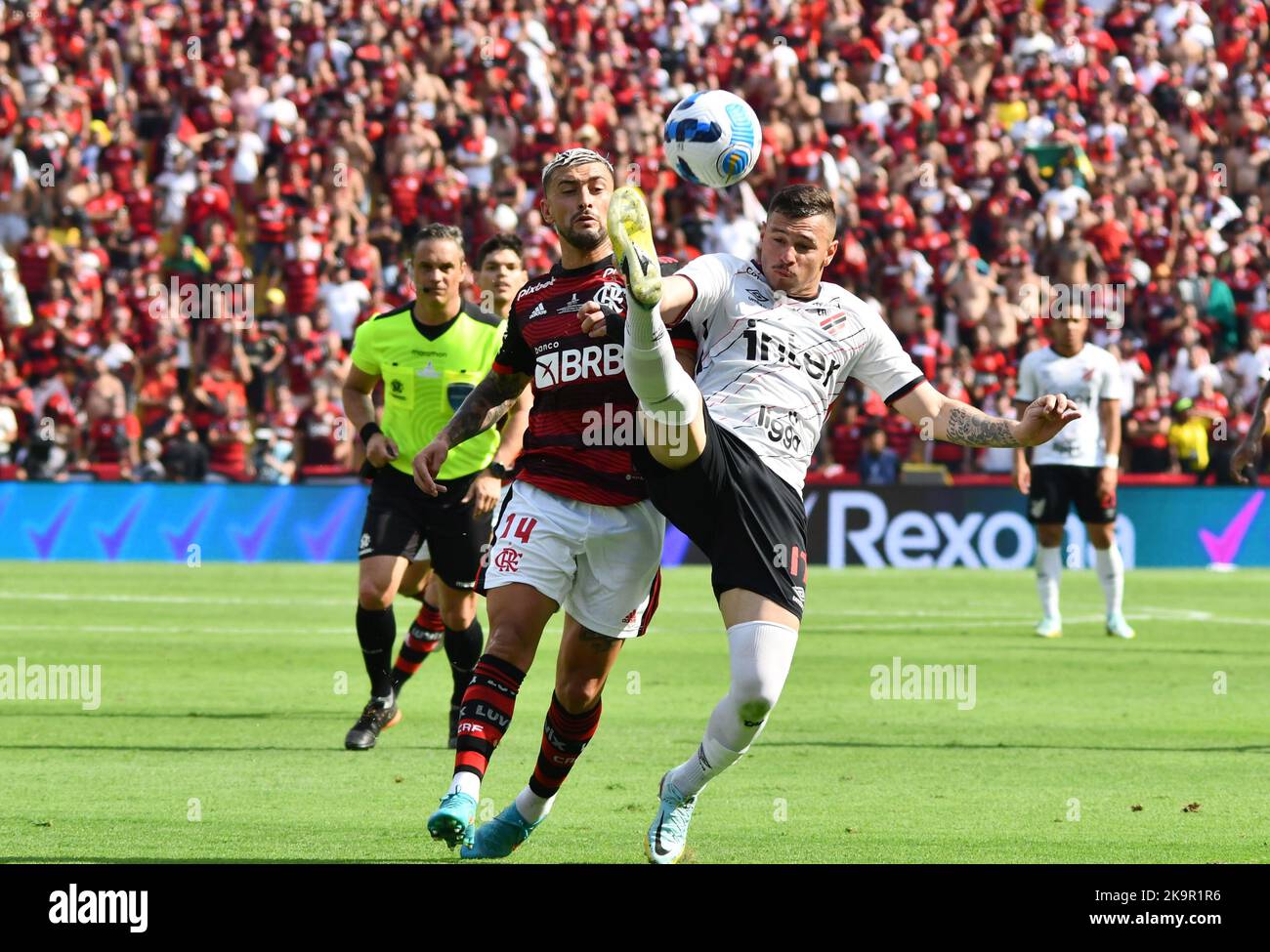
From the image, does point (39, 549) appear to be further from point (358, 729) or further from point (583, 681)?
point (583, 681)

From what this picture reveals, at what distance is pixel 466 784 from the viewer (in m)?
6.76

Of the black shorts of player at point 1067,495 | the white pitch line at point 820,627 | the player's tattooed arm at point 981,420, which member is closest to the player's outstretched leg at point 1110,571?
the black shorts of player at point 1067,495

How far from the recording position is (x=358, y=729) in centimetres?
1056

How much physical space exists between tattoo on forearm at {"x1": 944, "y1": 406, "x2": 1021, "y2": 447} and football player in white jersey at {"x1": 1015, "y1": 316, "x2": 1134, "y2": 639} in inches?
382

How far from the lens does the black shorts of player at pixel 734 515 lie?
23.3 ft

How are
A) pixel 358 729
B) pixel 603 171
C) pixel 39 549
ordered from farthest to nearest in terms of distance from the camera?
pixel 39 549
pixel 358 729
pixel 603 171

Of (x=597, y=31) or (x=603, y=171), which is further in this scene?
(x=597, y=31)

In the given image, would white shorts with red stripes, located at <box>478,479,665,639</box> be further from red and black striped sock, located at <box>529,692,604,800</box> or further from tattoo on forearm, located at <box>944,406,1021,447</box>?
tattoo on forearm, located at <box>944,406,1021,447</box>

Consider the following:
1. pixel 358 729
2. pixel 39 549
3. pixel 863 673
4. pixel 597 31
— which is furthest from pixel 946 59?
pixel 358 729

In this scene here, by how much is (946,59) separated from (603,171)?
26.8 m

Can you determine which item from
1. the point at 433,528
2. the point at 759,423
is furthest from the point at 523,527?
the point at 433,528

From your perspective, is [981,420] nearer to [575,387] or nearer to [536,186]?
[575,387]

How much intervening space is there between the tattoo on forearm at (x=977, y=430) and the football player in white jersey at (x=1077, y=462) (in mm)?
9712
